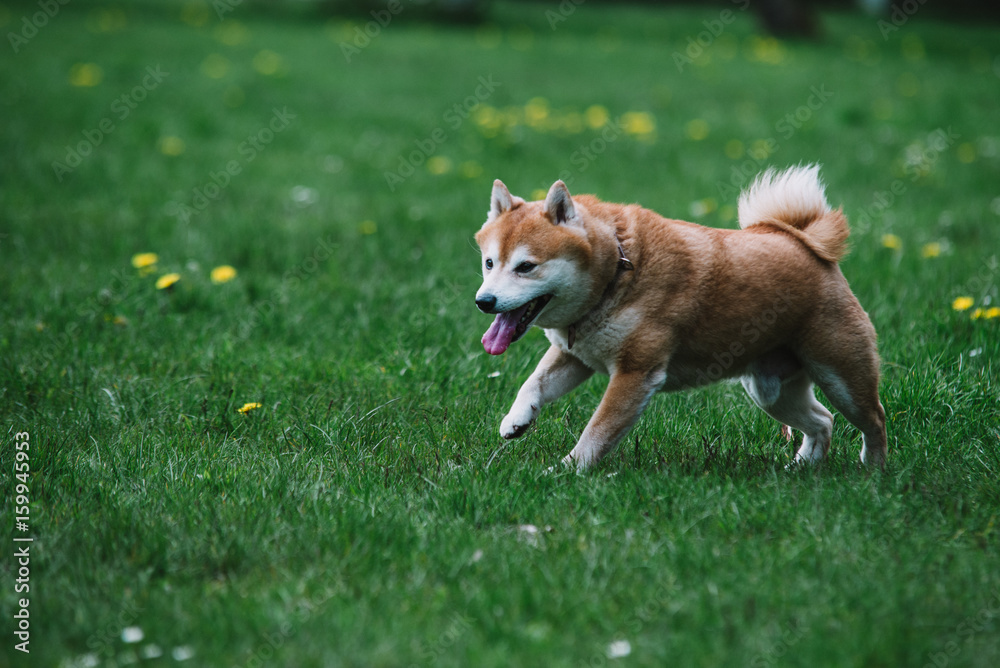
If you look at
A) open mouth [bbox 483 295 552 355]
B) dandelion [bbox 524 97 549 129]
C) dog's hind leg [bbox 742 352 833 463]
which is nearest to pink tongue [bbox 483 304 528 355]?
open mouth [bbox 483 295 552 355]

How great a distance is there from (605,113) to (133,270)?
597 centimetres

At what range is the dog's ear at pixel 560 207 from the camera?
337 centimetres

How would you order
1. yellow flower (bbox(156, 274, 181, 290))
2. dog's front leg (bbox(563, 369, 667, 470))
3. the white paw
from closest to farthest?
dog's front leg (bbox(563, 369, 667, 470)), the white paw, yellow flower (bbox(156, 274, 181, 290))

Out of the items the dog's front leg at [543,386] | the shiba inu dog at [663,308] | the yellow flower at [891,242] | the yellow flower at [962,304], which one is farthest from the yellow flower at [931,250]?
the dog's front leg at [543,386]

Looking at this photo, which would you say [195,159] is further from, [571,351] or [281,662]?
[281,662]

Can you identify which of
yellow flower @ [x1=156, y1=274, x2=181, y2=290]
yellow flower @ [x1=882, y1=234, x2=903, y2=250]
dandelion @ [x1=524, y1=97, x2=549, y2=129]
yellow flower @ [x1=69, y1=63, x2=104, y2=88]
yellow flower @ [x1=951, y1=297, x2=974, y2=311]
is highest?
yellow flower @ [x1=951, y1=297, x2=974, y2=311]

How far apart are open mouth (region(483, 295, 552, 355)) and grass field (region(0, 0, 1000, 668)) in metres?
0.52

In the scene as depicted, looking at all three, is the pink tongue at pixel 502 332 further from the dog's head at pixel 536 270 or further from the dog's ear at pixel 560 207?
the dog's ear at pixel 560 207

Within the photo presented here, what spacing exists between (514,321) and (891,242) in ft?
11.5

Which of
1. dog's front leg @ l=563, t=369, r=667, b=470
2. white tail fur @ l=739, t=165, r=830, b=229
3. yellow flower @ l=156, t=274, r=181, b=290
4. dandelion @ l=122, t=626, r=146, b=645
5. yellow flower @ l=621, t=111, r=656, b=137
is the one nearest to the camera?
dandelion @ l=122, t=626, r=146, b=645

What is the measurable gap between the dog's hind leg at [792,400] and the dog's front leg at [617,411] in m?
0.51

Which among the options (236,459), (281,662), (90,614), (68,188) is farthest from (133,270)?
(281,662)

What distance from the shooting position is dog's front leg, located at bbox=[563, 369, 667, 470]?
10.9ft

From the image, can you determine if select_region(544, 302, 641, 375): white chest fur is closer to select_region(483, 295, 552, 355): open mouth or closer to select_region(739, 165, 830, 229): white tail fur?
select_region(483, 295, 552, 355): open mouth
